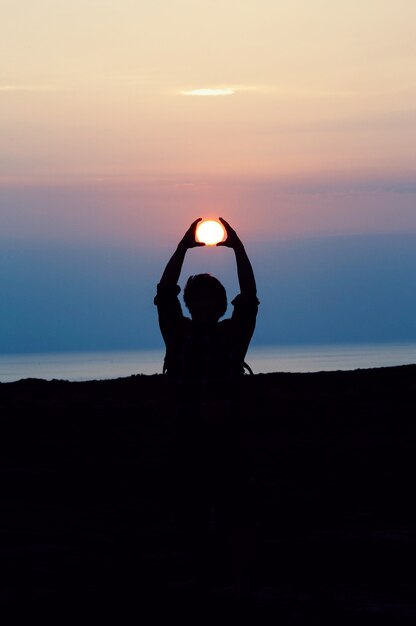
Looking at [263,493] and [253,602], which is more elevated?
[263,493]

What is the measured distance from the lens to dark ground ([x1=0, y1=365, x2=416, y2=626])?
7.45m

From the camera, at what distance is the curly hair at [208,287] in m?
6.68

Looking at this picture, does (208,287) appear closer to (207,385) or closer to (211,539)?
(207,385)

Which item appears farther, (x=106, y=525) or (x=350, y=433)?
(x=350, y=433)

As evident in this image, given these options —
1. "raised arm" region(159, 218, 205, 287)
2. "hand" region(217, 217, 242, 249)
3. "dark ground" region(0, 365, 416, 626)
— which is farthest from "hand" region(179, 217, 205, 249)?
"dark ground" region(0, 365, 416, 626)

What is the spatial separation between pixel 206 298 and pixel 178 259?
0.31 m

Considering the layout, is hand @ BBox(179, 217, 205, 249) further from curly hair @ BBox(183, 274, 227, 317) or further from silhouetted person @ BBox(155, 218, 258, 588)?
curly hair @ BBox(183, 274, 227, 317)

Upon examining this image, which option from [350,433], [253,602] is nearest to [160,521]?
[253,602]

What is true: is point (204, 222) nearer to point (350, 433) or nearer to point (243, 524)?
point (243, 524)

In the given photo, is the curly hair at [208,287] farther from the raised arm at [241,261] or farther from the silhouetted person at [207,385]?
the raised arm at [241,261]

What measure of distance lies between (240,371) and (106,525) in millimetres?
4461

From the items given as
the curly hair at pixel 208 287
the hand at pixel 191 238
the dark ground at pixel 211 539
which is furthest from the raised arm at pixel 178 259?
the dark ground at pixel 211 539

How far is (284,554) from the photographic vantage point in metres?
9.33

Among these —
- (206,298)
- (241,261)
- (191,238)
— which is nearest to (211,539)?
(206,298)
